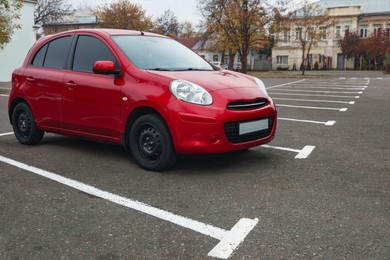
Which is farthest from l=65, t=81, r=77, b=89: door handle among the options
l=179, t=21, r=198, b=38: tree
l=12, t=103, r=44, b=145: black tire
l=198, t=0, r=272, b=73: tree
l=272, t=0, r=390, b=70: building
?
l=179, t=21, r=198, b=38: tree

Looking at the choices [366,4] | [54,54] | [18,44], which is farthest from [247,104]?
[366,4]

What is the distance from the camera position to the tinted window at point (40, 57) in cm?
607

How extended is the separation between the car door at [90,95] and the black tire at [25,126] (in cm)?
83

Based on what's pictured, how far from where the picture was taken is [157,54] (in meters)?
5.33

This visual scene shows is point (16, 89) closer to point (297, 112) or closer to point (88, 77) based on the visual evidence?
point (88, 77)

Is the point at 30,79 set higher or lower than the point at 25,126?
higher

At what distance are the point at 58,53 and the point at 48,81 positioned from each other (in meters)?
0.45

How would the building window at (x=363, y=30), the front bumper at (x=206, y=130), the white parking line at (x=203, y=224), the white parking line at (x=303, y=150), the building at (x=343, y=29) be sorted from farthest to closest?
the building window at (x=363, y=30) < the building at (x=343, y=29) < the white parking line at (x=303, y=150) < the front bumper at (x=206, y=130) < the white parking line at (x=203, y=224)

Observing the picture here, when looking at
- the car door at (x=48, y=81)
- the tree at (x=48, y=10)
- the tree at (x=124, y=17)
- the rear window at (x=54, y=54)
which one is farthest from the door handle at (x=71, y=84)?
the tree at (x=124, y=17)

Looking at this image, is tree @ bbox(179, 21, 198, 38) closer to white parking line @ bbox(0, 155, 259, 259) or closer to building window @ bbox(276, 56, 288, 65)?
building window @ bbox(276, 56, 288, 65)

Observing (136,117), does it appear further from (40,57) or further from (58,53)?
(40,57)

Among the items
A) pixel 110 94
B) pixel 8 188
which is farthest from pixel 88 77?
pixel 8 188

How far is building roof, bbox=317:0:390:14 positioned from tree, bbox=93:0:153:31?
2826cm

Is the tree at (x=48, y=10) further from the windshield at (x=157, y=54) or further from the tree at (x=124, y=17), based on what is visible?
the windshield at (x=157, y=54)
